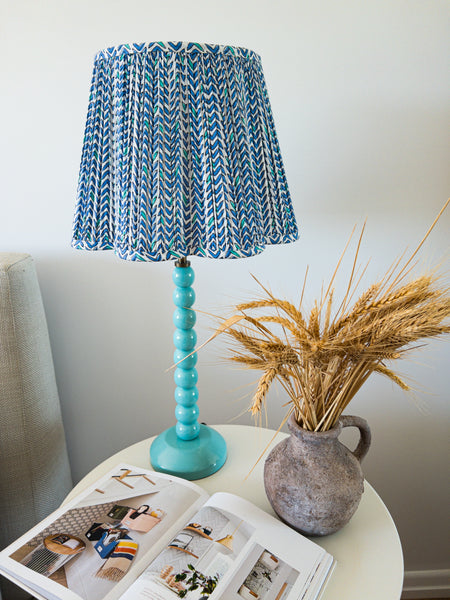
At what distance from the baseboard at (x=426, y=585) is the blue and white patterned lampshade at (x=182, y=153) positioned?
A: 4.00 feet

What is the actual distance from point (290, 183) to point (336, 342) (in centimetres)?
60

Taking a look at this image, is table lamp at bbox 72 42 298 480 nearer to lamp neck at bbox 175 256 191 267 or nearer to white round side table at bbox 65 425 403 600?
lamp neck at bbox 175 256 191 267

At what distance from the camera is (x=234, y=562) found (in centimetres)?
61

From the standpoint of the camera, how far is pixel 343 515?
66cm

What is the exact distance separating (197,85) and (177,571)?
0.65 meters

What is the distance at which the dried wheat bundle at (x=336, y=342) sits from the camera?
0.54 m

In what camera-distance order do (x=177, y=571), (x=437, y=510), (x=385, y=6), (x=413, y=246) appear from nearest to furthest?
(x=177, y=571) → (x=385, y=6) → (x=413, y=246) → (x=437, y=510)

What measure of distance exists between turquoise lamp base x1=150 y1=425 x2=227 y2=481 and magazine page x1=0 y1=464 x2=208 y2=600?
0.05 meters

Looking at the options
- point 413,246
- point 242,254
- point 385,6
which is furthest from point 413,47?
point 242,254

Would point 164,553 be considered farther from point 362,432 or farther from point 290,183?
point 290,183

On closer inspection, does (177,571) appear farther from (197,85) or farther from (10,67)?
(10,67)

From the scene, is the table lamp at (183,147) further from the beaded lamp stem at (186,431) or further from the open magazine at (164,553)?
the open magazine at (164,553)

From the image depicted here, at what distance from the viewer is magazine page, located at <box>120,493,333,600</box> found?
1.88 feet

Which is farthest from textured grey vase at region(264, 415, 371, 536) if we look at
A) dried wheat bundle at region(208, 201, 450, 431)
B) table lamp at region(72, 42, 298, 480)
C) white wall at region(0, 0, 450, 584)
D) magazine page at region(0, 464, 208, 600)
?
white wall at region(0, 0, 450, 584)
